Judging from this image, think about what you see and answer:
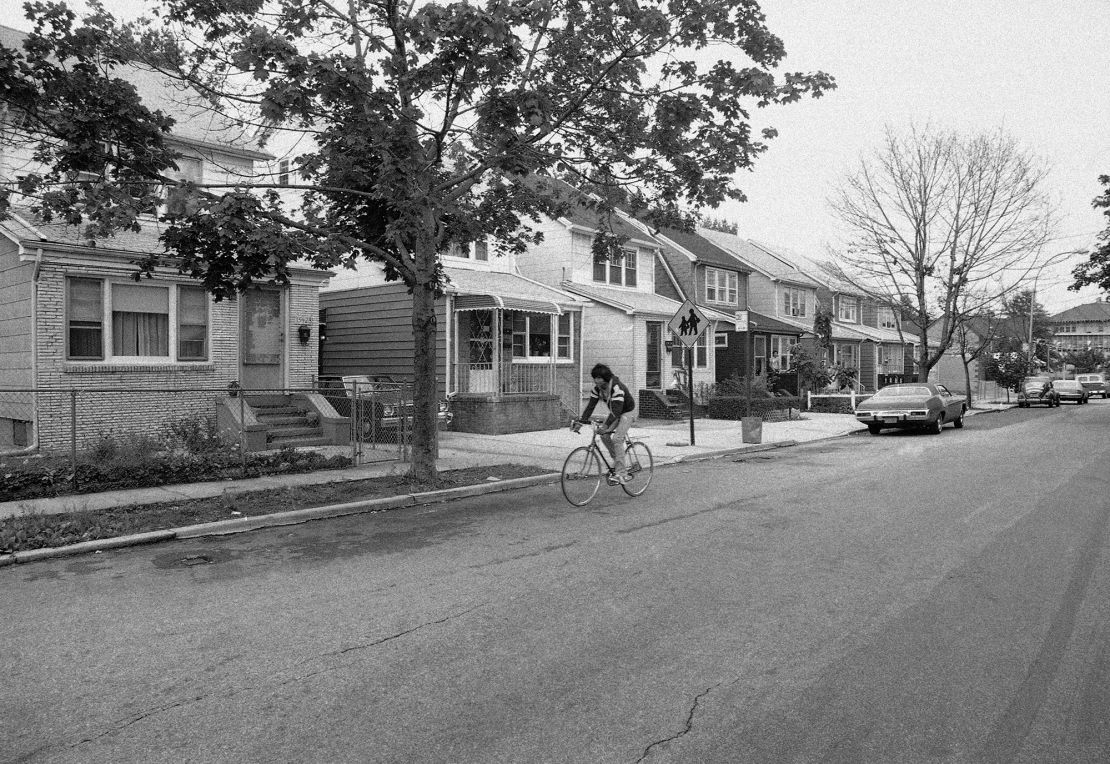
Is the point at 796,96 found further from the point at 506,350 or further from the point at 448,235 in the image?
the point at 506,350

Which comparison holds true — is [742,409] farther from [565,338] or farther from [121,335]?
[121,335]

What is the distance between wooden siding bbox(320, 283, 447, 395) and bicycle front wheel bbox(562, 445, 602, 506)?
10.8 m

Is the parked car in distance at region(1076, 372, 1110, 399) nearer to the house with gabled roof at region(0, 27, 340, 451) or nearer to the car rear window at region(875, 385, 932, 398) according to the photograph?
the car rear window at region(875, 385, 932, 398)

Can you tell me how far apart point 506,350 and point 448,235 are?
9220 mm

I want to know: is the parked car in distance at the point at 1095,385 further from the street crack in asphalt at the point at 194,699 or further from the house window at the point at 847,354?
the street crack in asphalt at the point at 194,699

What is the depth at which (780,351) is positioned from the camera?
35.5 metres

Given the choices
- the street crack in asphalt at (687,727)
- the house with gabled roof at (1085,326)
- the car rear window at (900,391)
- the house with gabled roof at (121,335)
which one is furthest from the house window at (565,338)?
the house with gabled roof at (1085,326)

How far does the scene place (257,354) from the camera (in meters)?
16.7

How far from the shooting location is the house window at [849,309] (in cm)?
4566

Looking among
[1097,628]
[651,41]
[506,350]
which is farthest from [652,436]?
[1097,628]

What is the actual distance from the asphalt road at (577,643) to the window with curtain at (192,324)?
331 inches

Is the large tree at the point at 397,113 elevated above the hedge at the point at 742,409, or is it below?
above

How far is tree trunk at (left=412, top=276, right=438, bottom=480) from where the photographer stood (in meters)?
11.0

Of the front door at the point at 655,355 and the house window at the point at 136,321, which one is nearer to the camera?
the house window at the point at 136,321
